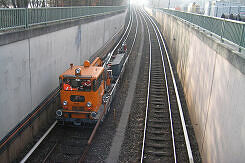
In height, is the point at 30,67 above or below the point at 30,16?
below

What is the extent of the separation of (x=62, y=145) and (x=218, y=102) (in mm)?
6887

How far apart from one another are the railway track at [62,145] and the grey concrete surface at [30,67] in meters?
1.45

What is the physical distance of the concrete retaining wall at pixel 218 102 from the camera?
7.09 m

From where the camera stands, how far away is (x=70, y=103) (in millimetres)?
12258

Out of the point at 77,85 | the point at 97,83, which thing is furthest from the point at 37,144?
the point at 97,83

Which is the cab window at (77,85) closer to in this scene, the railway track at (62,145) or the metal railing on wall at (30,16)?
the railway track at (62,145)

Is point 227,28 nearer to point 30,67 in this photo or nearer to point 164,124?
point 164,124

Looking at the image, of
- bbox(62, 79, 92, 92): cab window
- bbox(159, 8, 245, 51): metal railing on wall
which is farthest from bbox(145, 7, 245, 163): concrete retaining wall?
bbox(62, 79, 92, 92): cab window

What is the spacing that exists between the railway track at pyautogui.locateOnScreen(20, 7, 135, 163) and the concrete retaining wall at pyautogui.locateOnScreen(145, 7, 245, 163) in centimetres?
480

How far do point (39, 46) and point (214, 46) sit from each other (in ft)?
26.3

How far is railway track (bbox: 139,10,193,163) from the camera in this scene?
10.7m

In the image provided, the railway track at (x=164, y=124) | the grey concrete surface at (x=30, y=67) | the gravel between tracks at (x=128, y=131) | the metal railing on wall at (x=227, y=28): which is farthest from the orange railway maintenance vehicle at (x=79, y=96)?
the metal railing on wall at (x=227, y=28)

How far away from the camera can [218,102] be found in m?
9.08

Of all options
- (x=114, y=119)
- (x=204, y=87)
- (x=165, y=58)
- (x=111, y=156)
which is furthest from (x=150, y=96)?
(x=165, y=58)
